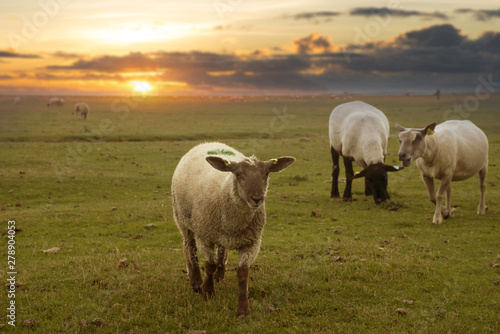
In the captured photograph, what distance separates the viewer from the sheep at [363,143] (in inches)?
554

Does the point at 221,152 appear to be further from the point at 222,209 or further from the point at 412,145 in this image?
the point at 412,145

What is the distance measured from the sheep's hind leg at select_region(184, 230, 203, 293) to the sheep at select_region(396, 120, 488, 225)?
6977 millimetres

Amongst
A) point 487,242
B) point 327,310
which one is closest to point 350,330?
point 327,310

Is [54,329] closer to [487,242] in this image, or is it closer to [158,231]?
[158,231]

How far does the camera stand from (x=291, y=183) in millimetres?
19828

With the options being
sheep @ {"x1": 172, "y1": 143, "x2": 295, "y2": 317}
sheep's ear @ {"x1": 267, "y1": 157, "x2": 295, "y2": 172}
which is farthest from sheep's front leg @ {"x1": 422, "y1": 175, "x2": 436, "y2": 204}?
sheep's ear @ {"x1": 267, "y1": 157, "x2": 295, "y2": 172}

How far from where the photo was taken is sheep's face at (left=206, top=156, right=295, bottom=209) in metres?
6.25

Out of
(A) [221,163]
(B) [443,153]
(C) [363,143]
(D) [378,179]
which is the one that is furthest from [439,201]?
(A) [221,163]

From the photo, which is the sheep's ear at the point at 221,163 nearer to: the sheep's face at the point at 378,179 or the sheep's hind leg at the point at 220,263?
the sheep's hind leg at the point at 220,263

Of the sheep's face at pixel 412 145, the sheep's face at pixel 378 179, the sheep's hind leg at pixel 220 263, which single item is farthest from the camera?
the sheep's face at pixel 378 179

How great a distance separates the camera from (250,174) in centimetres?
634

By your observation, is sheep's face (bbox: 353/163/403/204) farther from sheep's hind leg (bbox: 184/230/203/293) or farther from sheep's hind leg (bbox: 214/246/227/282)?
sheep's hind leg (bbox: 184/230/203/293)

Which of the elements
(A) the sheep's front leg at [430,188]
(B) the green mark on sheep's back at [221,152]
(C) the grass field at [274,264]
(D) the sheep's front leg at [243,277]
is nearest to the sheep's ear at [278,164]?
(D) the sheep's front leg at [243,277]

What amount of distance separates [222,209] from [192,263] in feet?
5.01
